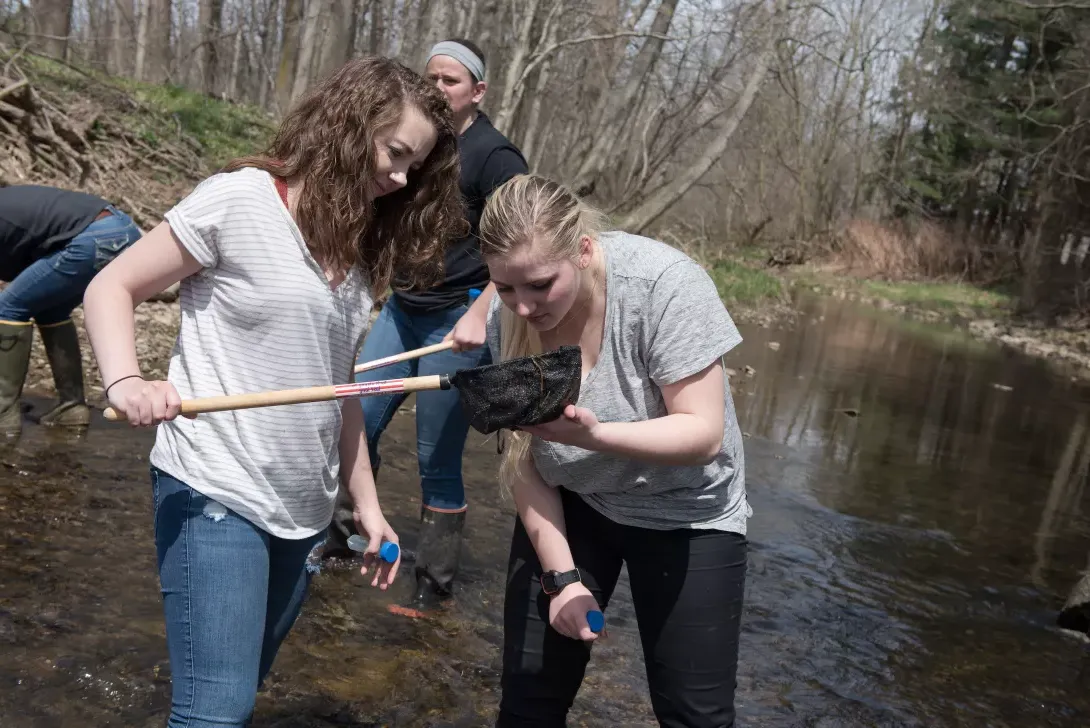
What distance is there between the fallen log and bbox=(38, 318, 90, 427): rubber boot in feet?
17.2

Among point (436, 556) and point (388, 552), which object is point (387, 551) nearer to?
point (388, 552)

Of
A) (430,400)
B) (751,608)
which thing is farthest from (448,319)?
(751,608)

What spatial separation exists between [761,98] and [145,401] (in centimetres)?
2965

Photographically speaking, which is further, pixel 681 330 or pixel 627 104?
pixel 627 104

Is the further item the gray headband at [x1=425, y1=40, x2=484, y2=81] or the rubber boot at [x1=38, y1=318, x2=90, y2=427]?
the rubber boot at [x1=38, y1=318, x2=90, y2=427]

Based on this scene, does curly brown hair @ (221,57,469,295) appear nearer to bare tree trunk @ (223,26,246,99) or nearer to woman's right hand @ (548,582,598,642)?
woman's right hand @ (548,582,598,642)

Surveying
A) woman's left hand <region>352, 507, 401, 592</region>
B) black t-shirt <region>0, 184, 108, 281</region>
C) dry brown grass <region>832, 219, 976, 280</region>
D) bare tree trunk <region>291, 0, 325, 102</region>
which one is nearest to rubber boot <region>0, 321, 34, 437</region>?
black t-shirt <region>0, 184, 108, 281</region>

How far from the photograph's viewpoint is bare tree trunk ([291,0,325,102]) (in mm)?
14820

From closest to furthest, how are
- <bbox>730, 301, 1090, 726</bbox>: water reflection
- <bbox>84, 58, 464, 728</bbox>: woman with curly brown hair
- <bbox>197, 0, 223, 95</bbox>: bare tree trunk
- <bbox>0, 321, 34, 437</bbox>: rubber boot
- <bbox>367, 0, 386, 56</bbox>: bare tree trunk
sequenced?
<bbox>84, 58, 464, 728</bbox>: woman with curly brown hair < <bbox>730, 301, 1090, 726</bbox>: water reflection < <bbox>0, 321, 34, 437</bbox>: rubber boot < <bbox>197, 0, 223, 95</bbox>: bare tree trunk < <bbox>367, 0, 386, 56</bbox>: bare tree trunk

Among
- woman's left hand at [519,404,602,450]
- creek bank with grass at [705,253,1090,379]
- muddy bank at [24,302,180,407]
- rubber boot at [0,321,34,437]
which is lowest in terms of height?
creek bank with grass at [705,253,1090,379]

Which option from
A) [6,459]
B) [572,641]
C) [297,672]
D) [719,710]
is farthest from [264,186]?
[6,459]

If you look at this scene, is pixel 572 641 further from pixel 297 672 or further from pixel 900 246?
pixel 900 246

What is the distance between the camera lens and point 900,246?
2914 cm

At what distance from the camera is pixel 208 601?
1959 millimetres
